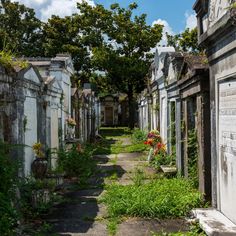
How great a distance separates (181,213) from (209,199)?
0.53 m

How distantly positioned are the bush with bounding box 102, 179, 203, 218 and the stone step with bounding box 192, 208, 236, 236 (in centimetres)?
61

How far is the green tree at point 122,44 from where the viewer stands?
33.2 meters

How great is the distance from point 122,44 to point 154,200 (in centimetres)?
2788

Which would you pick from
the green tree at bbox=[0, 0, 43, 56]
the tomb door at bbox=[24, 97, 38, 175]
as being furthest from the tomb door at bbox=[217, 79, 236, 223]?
the green tree at bbox=[0, 0, 43, 56]

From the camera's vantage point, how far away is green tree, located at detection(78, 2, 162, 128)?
33219 mm

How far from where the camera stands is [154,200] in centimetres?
771

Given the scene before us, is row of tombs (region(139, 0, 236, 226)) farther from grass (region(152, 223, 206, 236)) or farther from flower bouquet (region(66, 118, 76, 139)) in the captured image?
flower bouquet (region(66, 118, 76, 139))

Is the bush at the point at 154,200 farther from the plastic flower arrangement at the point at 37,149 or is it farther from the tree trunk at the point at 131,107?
the tree trunk at the point at 131,107

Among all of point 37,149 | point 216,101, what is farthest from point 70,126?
point 216,101

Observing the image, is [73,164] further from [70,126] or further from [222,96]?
[222,96]

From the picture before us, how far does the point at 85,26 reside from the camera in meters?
36.3

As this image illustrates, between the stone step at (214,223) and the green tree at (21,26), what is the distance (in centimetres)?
3355

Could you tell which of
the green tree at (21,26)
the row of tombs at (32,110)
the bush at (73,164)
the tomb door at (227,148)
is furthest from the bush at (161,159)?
the green tree at (21,26)

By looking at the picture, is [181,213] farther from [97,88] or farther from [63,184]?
[97,88]
